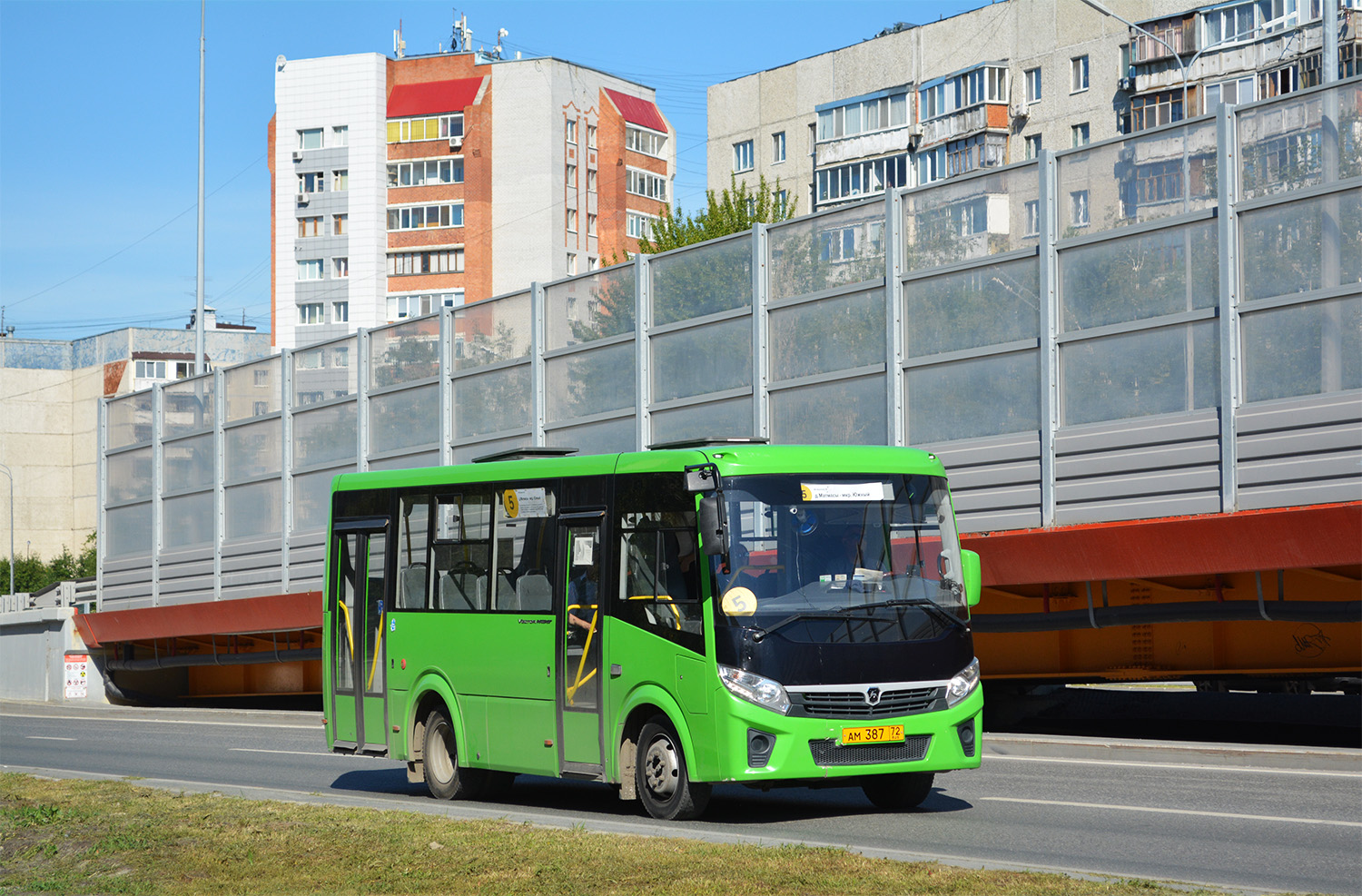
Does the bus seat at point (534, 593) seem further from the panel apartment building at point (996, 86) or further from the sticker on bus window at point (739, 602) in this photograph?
the panel apartment building at point (996, 86)

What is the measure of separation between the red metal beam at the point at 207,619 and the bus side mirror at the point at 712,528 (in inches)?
702

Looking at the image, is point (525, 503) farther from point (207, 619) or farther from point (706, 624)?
point (207, 619)

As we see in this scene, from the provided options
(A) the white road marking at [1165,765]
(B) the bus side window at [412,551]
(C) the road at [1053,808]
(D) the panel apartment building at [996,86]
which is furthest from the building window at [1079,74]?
(B) the bus side window at [412,551]

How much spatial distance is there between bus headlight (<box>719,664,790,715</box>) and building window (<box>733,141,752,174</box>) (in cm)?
7576

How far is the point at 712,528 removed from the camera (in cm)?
1145

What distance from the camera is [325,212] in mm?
105562

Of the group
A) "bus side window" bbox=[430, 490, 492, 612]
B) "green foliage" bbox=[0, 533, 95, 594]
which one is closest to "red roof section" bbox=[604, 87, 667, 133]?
"green foliage" bbox=[0, 533, 95, 594]

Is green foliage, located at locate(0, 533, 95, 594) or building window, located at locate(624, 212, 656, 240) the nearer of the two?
building window, located at locate(624, 212, 656, 240)

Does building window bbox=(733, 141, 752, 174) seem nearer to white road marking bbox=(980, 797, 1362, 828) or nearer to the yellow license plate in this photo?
white road marking bbox=(980, 797, 1362, 828)

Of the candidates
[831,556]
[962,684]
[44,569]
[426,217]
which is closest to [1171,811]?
[962,684]

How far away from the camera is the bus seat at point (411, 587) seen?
48.6 ft

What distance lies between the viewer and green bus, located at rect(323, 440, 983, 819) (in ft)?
37.8

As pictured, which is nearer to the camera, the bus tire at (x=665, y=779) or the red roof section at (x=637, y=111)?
the bus tire at (x=665, y=779)

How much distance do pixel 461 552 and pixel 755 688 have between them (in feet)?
12.8
